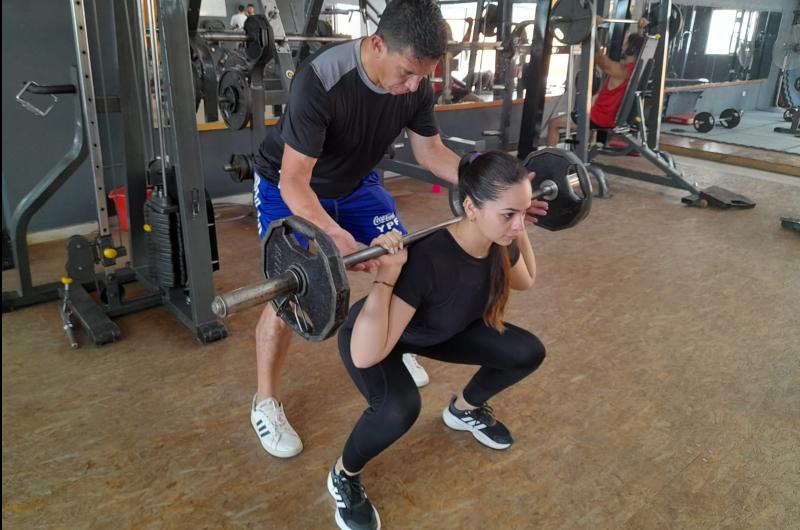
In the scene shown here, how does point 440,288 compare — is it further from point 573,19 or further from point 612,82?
point 612,82

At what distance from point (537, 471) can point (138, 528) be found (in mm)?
991

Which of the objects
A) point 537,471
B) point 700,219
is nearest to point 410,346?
point 537,471

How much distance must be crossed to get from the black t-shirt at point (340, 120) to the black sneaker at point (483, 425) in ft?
2.37

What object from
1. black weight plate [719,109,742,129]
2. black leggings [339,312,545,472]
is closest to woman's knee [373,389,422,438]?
black leggings [339,312,545,472]

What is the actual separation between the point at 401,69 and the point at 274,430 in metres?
1.00

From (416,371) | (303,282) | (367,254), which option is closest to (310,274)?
(303,282)

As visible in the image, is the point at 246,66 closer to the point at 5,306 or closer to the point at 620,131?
the point at 5,306

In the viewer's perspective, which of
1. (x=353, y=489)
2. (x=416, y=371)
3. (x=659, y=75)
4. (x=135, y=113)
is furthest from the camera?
(x=659, y=75)

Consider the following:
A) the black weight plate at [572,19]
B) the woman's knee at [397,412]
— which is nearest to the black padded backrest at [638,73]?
the black weight plate at [572,19]

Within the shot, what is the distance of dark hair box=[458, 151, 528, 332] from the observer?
1274 mm

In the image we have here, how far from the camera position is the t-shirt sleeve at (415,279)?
1297 millimetres

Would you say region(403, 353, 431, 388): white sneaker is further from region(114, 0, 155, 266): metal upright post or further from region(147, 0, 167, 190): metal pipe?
region(114, 0, 155, 266): metal upright post

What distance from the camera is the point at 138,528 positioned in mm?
1380

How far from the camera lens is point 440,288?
136cm
